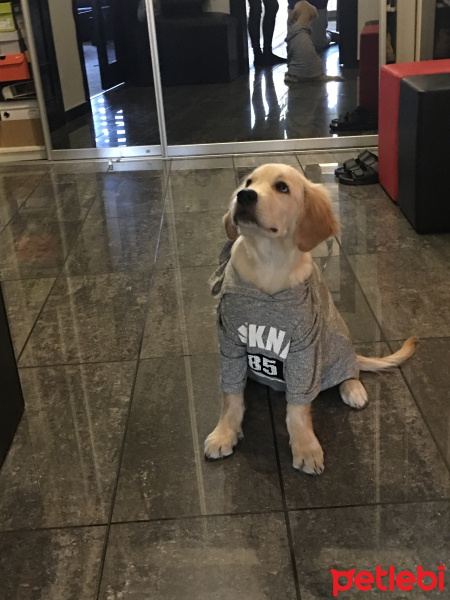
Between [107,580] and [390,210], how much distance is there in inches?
117

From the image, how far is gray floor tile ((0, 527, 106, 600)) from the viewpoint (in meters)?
1.65

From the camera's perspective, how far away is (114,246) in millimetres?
3863

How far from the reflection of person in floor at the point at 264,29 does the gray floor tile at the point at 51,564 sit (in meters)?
4.48

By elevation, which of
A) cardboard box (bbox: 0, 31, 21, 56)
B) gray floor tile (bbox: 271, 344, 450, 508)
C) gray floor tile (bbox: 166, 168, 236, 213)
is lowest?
gray floor tile (bbox: 166, 168, 236, 213)

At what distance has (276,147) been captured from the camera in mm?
5676

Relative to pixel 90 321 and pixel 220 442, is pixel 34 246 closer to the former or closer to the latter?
pixel 90 321

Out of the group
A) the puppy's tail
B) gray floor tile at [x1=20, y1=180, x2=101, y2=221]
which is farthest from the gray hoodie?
the puppy's tail

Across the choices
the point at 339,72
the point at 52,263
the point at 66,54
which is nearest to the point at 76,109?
the point at 66,54

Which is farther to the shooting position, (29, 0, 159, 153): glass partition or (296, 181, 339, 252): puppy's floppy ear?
(29, 0, 159, 153): glass partition

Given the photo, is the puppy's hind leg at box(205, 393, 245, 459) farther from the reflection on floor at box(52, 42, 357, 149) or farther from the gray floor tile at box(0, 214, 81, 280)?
the reflection on floor at box(52, 42, 357, 149)

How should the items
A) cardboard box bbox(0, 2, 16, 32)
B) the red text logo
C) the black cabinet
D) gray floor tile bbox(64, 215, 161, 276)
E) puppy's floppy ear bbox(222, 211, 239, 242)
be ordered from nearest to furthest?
the red text logo, puppy's floppy ear bbox(222, 211, 239, 242), the black cabinet, gray floor tile bbox(64, 215, 161, 276), cardboard box bbox(0, 2, 16, 32)

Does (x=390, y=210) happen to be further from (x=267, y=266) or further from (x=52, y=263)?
(x=267, y=266)

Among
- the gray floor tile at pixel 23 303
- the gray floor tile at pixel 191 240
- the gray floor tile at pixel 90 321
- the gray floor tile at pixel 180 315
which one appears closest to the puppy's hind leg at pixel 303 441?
the gray floor tile at pixel 180 315

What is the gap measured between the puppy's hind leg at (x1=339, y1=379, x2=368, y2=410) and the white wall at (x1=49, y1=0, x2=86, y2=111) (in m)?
4.38
